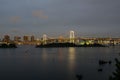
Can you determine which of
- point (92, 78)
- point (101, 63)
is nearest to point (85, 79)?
point (92, 78)

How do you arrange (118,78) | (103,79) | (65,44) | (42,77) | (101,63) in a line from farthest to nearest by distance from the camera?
(65,44), (101,63), (42,77), (103,79), (118,78)

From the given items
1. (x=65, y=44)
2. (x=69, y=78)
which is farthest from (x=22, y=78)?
(x=65, y=44)

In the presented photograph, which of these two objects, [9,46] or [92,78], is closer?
[92,78]

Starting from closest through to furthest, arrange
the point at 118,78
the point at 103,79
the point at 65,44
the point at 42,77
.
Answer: the point at 118,78
the point at 103,79
the point at 42,77
the point at 65,44

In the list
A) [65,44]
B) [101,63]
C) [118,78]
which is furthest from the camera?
[65,44]

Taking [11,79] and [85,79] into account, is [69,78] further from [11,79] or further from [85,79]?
[11,79]

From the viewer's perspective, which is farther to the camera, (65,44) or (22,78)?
(65,44)

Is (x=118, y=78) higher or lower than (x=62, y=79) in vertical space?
higher

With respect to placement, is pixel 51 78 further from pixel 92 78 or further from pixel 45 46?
pixel 45 46

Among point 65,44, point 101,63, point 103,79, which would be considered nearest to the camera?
point 103,79
